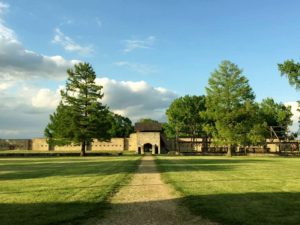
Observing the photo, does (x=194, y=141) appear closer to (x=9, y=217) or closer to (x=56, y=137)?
(x=56, y=137)

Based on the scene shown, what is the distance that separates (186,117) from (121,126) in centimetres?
3963

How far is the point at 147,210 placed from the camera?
9922 mm

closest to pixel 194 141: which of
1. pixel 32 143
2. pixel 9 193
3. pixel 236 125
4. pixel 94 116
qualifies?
pixel 236 125

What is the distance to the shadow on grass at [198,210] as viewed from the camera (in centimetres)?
866

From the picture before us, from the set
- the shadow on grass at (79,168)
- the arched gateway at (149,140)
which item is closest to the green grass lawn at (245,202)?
the shadow on grass at (79,168)

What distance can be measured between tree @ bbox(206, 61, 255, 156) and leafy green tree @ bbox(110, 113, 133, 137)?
201ft

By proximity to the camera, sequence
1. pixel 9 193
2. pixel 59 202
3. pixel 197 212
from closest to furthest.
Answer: pixel 197 212
pixel 59 202
pixel 9 193

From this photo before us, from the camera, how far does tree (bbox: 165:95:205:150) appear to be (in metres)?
91.8

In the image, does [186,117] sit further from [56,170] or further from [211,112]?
[56,170]

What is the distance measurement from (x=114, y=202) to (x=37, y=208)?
2304mm

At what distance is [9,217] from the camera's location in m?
9.00

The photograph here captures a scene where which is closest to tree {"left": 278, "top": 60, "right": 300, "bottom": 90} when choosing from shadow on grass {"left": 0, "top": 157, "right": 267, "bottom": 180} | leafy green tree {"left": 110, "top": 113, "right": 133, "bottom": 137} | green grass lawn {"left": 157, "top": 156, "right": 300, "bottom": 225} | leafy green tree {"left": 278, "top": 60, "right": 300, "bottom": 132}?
leafy green tree {"left": 278, "top": 60, "right": 300, "bottom": 132}

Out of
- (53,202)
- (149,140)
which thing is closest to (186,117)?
(149,140)

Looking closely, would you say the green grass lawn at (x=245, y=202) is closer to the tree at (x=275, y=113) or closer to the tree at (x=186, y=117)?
the tree at (x=186, y=117)
